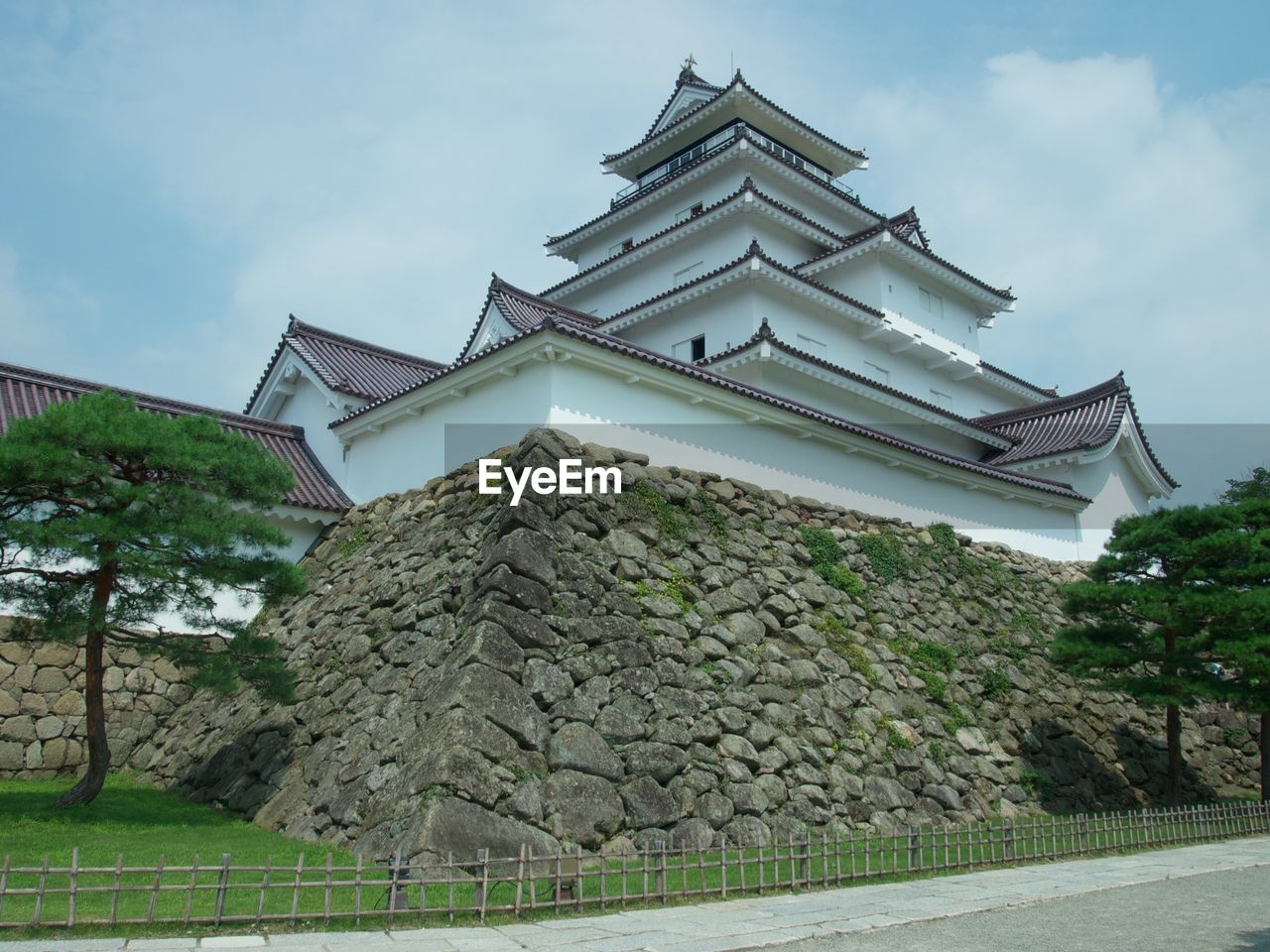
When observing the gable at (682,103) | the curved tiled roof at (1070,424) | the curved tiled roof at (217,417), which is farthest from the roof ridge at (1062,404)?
the curved tiled roof at (217,417)

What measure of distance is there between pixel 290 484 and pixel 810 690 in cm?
606

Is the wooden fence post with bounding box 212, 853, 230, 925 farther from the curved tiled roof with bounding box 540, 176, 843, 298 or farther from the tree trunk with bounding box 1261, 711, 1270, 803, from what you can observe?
the curved tiled roof with bounding box 540, 176, 843, 298

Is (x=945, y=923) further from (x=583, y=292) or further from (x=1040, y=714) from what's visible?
(x=583, y=292)

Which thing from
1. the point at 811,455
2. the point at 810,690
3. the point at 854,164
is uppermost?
the point at 854,164

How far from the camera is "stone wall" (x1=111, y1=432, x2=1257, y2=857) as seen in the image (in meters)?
8.15

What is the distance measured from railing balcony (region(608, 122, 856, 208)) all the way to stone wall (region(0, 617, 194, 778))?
1639 centimetres

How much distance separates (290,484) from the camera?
9.99 metres

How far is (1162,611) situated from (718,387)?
→ 249 inches

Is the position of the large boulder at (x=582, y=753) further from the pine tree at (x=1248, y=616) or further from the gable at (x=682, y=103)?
the gable at (x=682, y=103)

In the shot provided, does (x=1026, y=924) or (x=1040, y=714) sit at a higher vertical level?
(x=1040, y=714)

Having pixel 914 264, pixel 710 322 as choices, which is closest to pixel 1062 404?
pixel 914 264

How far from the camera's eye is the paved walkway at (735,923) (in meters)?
5.54

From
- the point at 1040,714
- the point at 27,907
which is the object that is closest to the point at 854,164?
the point at 1040,714

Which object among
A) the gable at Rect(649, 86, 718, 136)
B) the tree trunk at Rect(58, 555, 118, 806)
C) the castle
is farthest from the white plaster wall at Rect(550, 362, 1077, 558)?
the gable at Rect(649, 86, 718, 136)
